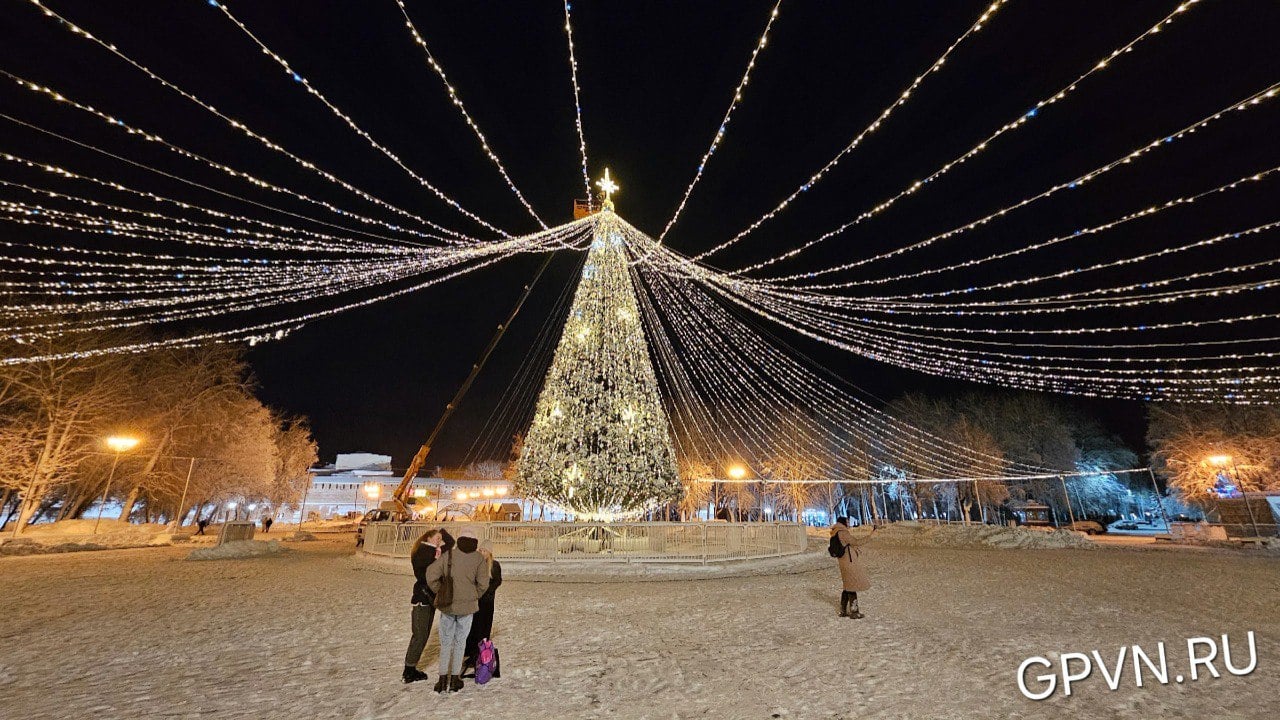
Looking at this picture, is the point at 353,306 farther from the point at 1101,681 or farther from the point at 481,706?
the point at 1101,681

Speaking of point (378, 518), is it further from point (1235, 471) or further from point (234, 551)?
point (1235, 471)

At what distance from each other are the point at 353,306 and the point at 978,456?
35.1 metres

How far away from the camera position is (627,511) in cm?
1361

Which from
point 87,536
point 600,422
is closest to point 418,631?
point 600,422

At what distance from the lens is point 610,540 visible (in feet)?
43.1

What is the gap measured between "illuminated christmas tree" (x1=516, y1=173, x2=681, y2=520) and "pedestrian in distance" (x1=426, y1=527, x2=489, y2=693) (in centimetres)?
837

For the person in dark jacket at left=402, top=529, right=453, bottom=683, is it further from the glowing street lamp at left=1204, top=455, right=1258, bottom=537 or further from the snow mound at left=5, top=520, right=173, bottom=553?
the glowing street lamp at left=1204, top=455, right=1258, bottom=537

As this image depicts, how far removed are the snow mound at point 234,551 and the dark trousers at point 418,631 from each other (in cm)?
1463

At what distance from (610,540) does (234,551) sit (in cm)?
1163

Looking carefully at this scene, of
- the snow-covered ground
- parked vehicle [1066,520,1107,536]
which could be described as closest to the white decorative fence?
the snow-covered ground

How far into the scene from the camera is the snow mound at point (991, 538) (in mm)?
19547

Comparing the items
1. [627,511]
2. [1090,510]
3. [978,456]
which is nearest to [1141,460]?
[1090,510]

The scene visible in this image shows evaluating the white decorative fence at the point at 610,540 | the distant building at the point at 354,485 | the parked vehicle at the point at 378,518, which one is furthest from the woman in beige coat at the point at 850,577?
the distant building at the point at 354,485

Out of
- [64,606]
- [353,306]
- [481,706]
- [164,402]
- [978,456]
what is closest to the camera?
[481,706]
